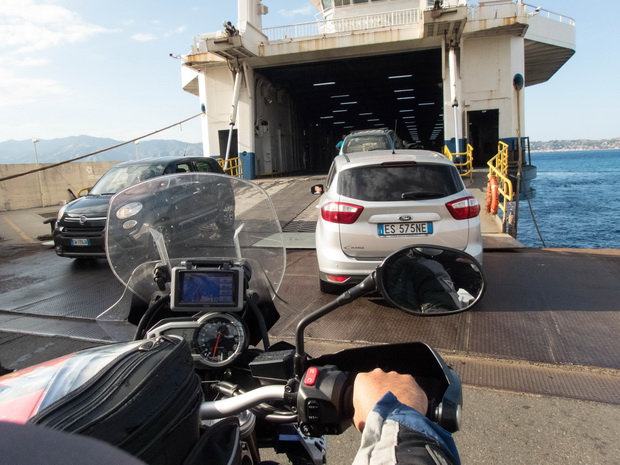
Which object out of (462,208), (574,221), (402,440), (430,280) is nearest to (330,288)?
(462,208)

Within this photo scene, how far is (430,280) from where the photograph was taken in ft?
5.26

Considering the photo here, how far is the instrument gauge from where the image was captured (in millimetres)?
1808

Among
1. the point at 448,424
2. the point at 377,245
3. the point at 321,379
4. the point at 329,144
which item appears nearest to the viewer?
the point at 448,424

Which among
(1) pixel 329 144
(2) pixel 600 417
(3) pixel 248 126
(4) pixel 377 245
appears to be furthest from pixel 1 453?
(1) pixel 329 144

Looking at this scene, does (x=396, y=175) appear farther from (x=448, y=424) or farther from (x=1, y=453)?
(x=1, y=453)

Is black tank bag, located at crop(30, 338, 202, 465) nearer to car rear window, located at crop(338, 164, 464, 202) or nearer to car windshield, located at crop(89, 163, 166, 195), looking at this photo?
car rear window, located at crop(338, 164, 464, 202)

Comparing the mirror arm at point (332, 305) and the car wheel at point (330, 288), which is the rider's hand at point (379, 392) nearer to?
the mirror arm at point (332, 305)

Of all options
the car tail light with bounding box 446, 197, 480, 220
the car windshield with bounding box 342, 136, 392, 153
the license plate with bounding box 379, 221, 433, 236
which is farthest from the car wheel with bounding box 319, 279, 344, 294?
the car windshield with bounding box 342, 136, 392, 153

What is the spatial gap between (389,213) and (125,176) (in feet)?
19.3

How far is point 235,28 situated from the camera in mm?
18328

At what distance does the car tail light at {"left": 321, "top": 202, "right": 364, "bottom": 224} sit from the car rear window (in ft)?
0.47

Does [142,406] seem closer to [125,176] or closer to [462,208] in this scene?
[462,208]

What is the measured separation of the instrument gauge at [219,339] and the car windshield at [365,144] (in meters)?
13.5

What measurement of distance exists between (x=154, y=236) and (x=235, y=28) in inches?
711
